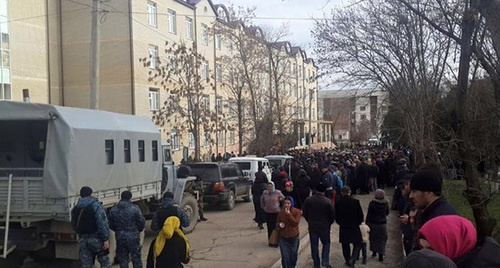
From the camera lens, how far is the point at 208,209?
1830cm

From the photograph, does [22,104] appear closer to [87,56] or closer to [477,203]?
[477,203]

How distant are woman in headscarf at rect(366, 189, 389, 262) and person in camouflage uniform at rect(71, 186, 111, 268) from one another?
515 centimetres

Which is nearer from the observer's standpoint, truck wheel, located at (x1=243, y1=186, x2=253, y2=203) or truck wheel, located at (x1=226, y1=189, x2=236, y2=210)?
truck wheel, located at (x1=226, y1=189, x2=236, y2=210)

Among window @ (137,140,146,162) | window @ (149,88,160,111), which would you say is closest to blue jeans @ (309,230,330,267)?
window @ (137,140,146,162)

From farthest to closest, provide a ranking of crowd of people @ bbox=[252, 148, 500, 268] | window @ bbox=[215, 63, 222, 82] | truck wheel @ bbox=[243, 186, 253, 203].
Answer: window @ bbox=[215, 63, 222, 82] → truck wheel @ bbox=[243, 186, 253, 203] → crowd of people @ bbox=[252, 148, 500, 268]

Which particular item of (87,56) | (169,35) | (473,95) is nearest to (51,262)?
(473,95)

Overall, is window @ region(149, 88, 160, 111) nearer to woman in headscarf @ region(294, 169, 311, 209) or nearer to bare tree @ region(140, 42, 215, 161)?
bare tree @ region(140, 42, 215, 161)

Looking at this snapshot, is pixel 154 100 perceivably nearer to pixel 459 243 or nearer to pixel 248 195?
pixel 248 195

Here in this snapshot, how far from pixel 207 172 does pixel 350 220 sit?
29.8 ft

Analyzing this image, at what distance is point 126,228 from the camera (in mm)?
7961

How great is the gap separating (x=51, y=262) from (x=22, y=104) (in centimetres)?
351

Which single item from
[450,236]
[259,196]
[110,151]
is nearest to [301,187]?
[259,196]

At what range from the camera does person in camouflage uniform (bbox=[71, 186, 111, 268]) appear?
7.61 m

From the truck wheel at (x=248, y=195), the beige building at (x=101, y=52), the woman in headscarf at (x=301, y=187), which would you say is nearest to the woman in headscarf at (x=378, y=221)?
the woman in headscarf at (x=301, y=187)
